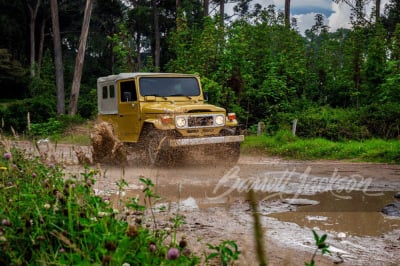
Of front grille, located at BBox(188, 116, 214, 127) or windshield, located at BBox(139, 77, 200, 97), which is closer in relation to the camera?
front grille, located at BBox(188, 116, 214, 127)

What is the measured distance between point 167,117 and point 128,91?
1747mm

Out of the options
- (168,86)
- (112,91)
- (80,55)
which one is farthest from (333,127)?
(80,55)

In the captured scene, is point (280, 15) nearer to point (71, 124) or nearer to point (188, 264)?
point (71, 124)

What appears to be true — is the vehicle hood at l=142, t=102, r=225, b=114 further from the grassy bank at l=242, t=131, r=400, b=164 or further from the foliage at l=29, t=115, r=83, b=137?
the foliage at l=29, t=115, r=83, b=137

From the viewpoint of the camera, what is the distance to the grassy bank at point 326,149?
11.2 metres

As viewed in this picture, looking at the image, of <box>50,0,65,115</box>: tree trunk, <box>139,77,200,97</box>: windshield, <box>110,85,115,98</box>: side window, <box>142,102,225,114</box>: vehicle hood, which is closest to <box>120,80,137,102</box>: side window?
<box>139,77,200,97</box>: windshield

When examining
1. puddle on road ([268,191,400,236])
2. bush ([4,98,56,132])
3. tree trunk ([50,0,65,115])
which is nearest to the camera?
puddle on road ([268,191,400,236])

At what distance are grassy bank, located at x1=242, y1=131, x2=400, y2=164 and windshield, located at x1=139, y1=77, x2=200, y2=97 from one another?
3235 millimetres

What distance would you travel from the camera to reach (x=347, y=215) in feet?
18.1

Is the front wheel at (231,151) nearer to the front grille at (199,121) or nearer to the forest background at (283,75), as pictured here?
the front grille at (199,121)

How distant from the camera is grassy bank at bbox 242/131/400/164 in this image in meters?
11.2

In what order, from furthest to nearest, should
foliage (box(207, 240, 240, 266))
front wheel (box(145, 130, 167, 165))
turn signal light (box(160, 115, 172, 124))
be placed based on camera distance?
front wheel (box(145, 130, 167, 165)) → turn signal light (box(160, 115, 172, 124)) → foliage (box(207, 240, 240, 266))

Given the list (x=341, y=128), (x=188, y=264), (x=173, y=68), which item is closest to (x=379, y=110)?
(x=341, y=128)

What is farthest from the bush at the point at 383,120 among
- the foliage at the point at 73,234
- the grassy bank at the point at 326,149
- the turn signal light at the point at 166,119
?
the foliage at the point at 73,234
